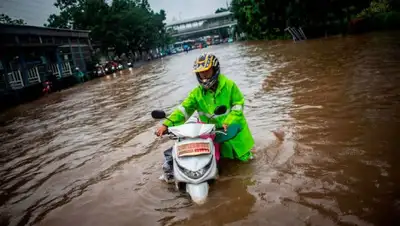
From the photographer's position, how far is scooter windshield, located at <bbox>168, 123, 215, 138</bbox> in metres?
3.54

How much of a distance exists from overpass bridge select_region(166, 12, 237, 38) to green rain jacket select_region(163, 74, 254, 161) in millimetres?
98175

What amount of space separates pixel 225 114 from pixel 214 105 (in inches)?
7.5

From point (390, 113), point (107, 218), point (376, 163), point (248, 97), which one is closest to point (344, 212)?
point (376, 163)

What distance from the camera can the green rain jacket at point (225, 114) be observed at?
423 centimetres

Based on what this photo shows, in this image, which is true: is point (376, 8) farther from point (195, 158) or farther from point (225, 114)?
point (195, 158)

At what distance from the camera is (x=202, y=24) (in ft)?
352

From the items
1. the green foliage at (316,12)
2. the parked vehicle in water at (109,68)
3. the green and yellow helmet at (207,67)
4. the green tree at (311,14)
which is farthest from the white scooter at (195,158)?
the parked vehicle in water at (109,68)

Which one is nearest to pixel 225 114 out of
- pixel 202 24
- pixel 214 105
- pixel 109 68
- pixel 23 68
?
pixel 214 105

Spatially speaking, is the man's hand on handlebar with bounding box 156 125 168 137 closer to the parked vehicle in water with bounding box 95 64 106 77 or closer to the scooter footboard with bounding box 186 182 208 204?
the scooter footboard with bounding box 186 182 208 204

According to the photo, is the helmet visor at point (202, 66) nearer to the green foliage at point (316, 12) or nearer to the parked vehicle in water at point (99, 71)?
the green foliage at point (316, 12)

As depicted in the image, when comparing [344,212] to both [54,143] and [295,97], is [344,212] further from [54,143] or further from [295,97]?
[54,143]

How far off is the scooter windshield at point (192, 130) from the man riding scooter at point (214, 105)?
370mm

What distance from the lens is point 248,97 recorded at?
31.6 ft

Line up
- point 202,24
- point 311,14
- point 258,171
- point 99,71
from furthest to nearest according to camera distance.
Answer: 1. point 202,24
2. point 99,71
3. point 311,14
4. point 258,171
